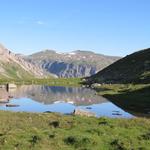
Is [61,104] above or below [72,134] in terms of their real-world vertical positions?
below

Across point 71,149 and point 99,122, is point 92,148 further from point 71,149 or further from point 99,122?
point 99,122

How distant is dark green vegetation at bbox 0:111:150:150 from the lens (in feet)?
107

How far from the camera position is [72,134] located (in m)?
36.8

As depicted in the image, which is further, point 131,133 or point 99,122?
point 99,122

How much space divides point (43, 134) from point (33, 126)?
6009mm

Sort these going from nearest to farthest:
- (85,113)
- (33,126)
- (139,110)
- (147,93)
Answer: (33,126) → (85,113) → (139,110) → (147,93)

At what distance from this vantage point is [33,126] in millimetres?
42062

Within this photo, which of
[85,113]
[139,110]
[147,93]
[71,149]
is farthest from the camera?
[147,93]

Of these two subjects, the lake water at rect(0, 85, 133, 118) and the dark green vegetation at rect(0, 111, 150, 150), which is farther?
the lake water at rect(0, 85, 133, 118)

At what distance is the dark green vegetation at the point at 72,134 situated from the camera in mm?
32688

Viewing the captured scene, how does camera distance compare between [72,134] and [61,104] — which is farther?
[61,104]

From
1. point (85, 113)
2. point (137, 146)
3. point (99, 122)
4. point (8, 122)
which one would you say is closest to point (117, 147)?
point (137, 146)

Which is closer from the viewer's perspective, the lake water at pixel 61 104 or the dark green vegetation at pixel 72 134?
the dark green vegetation at pixel 72 134

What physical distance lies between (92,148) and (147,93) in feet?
262
